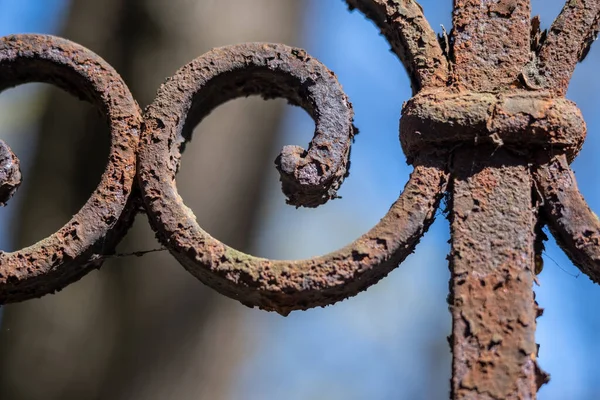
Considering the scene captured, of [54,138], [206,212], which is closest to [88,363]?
[206,212]

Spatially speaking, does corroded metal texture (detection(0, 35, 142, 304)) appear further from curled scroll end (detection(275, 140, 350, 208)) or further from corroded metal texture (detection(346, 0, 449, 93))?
corroded metal texture (detection(346, 0, 449, 93))

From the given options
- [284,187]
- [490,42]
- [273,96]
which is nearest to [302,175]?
[284,187]

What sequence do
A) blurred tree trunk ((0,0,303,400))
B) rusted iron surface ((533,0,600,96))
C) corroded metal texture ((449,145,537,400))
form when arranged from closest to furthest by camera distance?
corroded metal texture ((449,145,537,400))
rusted iron surface ((533,0,600,96))
blurred tree trunk ((0,0,303,400))

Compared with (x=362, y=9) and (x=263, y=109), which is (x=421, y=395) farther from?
(x=362, y=9)

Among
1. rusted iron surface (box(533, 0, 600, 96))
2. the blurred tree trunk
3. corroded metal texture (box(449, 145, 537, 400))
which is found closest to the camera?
corroded metal texture (box(449, 145, 537, 400))

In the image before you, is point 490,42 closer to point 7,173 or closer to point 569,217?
point 569,217

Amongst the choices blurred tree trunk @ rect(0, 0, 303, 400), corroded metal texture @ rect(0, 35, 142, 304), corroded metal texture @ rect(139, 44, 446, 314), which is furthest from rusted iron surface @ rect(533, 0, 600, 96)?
blurred tree trunk @ rect(0, 0, 303, 400)
